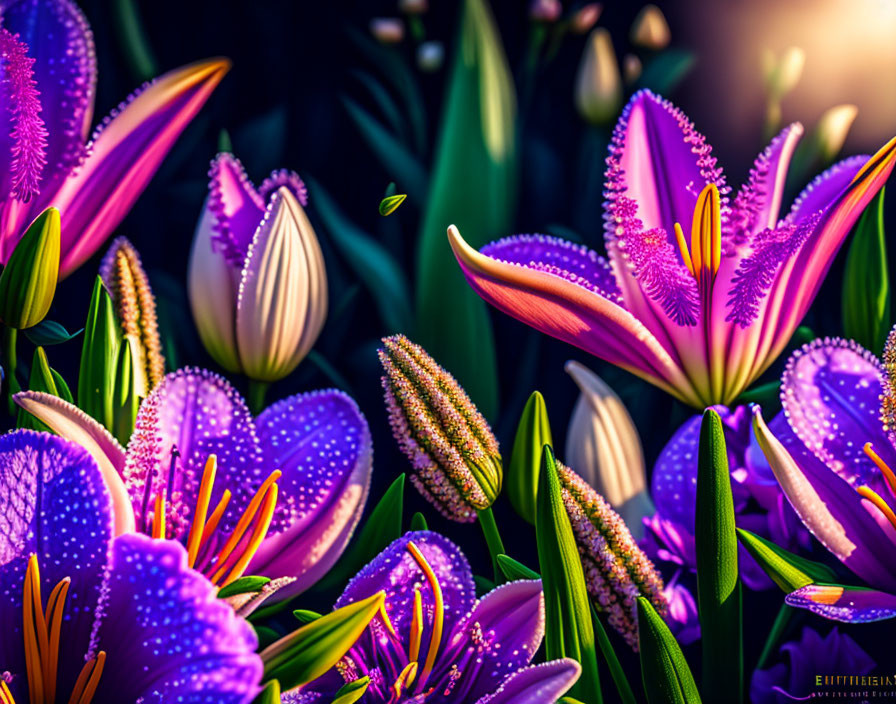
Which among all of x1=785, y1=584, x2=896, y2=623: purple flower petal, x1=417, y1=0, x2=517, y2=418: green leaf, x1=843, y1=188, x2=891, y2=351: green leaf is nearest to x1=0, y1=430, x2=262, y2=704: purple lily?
x1=417, y1=0, x2=517, y2=418: green leaf

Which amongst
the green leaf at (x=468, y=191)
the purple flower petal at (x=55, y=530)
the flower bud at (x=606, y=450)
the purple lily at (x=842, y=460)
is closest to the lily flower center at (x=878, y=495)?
the purple lily at (x=842, y=460)

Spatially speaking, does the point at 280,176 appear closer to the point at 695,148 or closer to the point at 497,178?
the point at 497,178

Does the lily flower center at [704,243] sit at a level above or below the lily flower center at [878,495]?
above

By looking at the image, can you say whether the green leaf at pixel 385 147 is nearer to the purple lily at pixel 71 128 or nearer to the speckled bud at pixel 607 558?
the purple lily at pixel 71 128

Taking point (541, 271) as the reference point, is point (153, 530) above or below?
below

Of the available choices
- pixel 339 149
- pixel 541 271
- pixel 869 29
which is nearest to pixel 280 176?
pixel 339 149

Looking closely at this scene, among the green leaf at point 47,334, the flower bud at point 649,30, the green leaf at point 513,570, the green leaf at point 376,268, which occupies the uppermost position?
the flower bud at point 649,30
